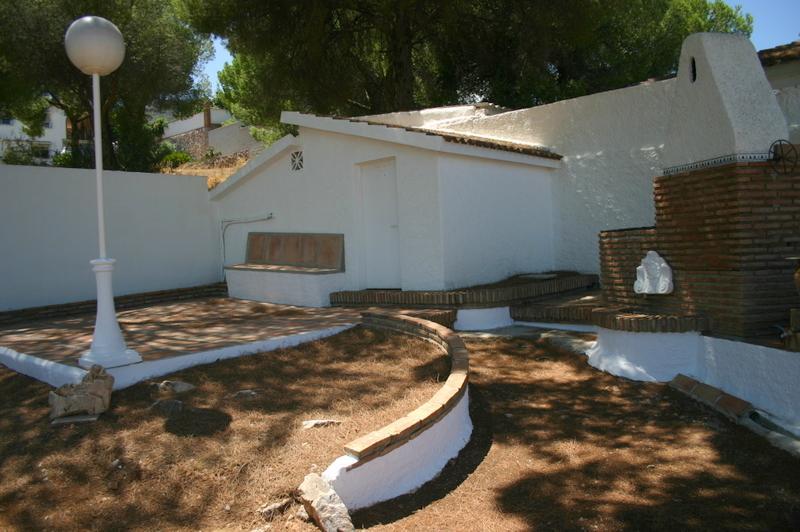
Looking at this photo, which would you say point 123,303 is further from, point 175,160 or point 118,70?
point 175,160

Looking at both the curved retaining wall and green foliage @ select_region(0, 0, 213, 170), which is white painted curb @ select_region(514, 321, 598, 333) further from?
green foliage @ select_region(0, 0, 213, 170)

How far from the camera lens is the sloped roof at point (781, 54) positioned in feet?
30.3

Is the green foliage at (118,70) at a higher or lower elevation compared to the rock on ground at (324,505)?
higher

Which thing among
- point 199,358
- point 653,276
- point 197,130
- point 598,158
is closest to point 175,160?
point 197,130

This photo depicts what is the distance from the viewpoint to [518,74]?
→ 15.9 meters

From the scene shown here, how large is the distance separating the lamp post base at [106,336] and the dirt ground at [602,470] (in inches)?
112

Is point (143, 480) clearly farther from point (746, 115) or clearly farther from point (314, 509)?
point (746, 115)

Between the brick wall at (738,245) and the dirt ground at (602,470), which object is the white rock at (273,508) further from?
the brick wall at (738,245)

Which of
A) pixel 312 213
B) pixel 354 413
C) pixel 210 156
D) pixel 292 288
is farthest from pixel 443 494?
pixel 210 156

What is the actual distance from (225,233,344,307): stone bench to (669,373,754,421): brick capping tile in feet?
18.3

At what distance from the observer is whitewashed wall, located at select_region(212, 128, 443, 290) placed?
28.9ft

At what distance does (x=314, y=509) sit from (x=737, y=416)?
3558 millimetres

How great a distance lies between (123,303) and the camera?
37.5ft

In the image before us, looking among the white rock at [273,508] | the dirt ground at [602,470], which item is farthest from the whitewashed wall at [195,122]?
the white rock at [273,508]
